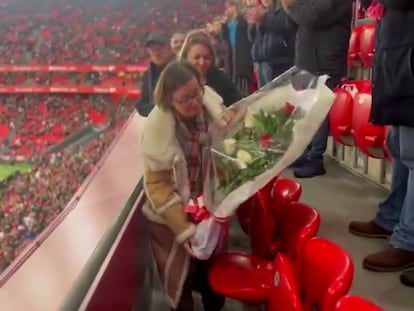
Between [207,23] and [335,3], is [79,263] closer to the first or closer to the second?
[335,3]

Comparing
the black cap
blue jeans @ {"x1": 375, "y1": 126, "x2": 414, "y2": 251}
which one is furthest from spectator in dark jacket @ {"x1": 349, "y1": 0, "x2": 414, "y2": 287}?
the black cap

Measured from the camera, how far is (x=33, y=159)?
2539 mm

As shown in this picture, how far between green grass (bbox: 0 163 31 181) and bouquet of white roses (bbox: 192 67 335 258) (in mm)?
1226

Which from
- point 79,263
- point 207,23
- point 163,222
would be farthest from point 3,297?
point 207,23

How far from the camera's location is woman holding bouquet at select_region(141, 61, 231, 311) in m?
1.34

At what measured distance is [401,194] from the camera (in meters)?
1.74

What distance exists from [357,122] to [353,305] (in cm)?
146

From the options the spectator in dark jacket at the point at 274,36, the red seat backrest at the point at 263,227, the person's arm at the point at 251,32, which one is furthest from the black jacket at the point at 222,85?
the person's arm at the point at 251,32

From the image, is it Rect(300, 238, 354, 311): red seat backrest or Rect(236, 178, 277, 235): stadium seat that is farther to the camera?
Rect(236, 178, 277, 235): stadium seat

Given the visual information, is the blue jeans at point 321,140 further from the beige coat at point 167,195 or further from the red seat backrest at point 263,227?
the beige coat at point 167,195

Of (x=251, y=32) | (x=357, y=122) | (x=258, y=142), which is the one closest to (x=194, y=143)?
(x=258, y=142)

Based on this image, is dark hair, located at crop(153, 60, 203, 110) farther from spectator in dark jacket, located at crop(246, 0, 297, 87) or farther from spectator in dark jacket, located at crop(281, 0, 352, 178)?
spectator in dark jacket, located at crop(246, 0, 297, 87)

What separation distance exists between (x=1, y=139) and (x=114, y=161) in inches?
24.2

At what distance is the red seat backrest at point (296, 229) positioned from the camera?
1.26m
